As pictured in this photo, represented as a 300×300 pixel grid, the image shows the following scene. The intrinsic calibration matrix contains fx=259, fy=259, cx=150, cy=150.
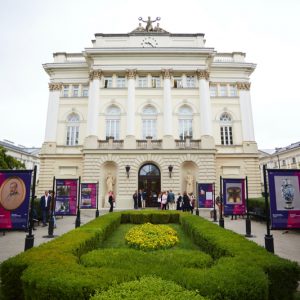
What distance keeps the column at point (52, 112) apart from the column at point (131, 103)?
942 centimetres

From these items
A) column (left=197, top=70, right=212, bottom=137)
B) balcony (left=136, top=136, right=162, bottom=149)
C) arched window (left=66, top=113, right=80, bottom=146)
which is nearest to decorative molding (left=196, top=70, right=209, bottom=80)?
column (left=197, top=70, right=212, bottom=137)

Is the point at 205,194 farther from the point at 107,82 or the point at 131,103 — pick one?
the point at 107,82

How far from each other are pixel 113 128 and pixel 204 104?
1150 cm

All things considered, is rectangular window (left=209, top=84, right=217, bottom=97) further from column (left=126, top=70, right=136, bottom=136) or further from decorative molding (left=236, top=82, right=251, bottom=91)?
column (left=126, top=70, right=136, bottom=136)

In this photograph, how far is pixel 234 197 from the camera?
51.6 ft

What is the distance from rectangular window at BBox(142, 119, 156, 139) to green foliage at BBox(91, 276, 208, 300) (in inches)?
1099

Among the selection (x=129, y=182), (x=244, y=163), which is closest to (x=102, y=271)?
(x=129, y=182)

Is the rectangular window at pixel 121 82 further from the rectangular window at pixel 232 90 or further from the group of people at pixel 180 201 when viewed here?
the group of people at pixel 180 201

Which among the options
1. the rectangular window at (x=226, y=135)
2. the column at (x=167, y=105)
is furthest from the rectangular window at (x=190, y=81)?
the rectangular window at (x=226, y=135)

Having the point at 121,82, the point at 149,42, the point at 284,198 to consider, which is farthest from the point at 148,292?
the point at 149,42

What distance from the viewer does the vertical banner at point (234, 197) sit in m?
15.5

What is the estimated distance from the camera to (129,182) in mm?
28859

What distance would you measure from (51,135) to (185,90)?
1764cm

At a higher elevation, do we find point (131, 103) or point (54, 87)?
point (54, 87)
